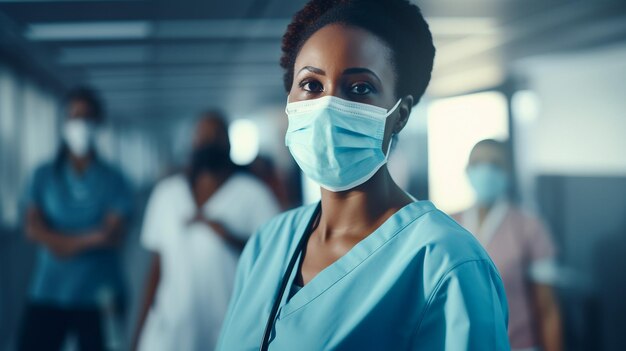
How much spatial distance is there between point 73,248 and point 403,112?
1549 mm

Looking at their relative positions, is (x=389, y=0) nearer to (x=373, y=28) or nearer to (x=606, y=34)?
(x=373, y=28)

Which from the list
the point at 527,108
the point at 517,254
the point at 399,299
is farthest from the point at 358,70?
the point at 527,108

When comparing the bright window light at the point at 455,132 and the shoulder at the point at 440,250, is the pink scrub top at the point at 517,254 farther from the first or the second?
the bright window light at the point at 455,132

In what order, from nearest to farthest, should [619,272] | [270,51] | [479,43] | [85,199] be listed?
1. [85,199]
2. [619,272]
3. [479,43]
4. [270,51]

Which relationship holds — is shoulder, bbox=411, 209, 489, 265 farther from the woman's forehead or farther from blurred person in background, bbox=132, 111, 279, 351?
blurred person in background, bbox=132, 111, 279, 351

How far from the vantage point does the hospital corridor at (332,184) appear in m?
0.76

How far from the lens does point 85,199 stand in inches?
82.5

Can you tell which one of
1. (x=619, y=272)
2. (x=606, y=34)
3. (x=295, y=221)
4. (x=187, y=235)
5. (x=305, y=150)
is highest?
(x=606, y=34)

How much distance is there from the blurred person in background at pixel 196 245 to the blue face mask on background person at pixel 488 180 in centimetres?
83

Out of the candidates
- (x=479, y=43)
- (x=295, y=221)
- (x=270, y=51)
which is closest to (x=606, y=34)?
(x=479, y=43)

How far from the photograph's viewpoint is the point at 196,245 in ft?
5.49

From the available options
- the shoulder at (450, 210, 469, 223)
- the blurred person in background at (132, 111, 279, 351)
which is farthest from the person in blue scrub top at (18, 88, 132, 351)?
the shoulder at (450, 210, 469, 223)

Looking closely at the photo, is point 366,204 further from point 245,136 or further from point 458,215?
point 245,136

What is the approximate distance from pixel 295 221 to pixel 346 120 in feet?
0.77
